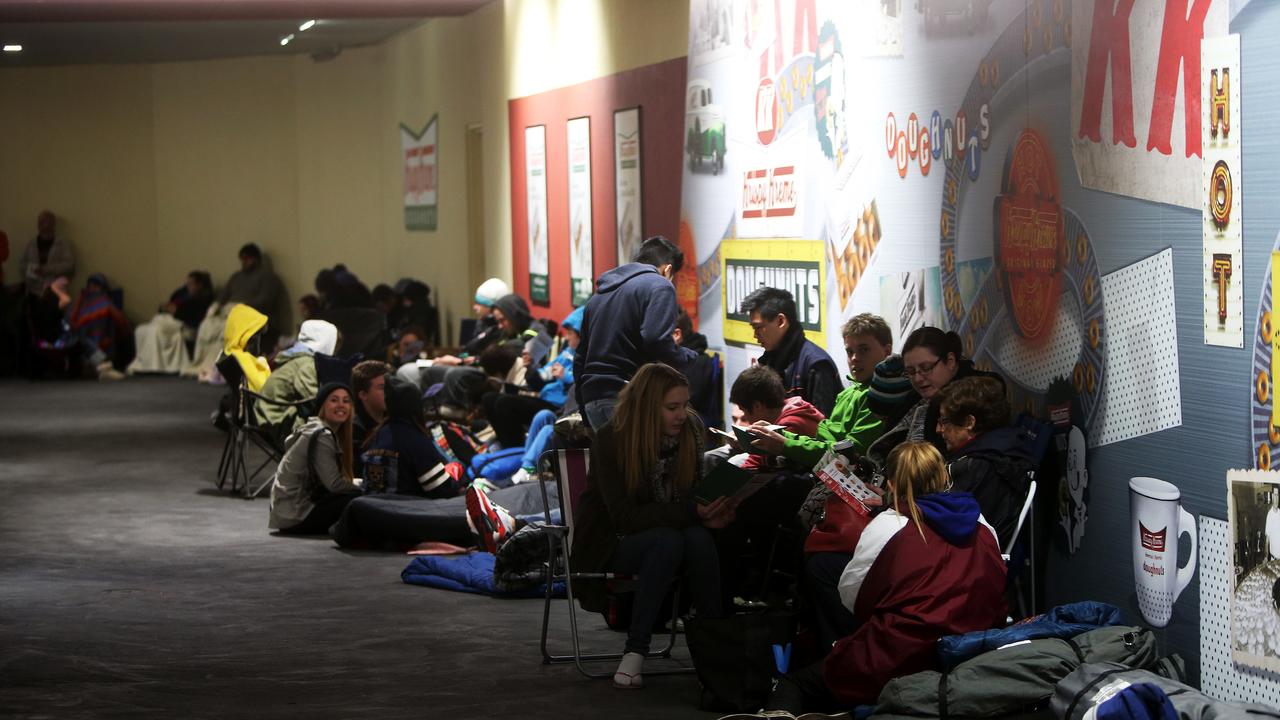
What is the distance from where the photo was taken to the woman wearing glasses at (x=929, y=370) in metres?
5.44

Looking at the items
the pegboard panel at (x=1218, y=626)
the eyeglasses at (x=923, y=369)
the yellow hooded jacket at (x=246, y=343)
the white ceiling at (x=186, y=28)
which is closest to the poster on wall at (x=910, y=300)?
the eyeglasses at (x=923, y=369)

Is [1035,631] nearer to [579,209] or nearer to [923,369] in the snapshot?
[923,369]

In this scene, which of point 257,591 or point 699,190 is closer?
point 257,591

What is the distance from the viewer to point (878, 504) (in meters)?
5.19

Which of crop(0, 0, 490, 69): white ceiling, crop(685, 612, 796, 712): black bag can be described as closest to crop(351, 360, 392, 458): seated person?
crop(685, 612, 796, 712): black bag

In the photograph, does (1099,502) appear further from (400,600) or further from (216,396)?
(216,396)

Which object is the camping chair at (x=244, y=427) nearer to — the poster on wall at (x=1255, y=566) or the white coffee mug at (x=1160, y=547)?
the white coffee mug at (x=1160, y=547)

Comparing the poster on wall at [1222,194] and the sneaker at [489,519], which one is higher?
the poster on wall at [1222,194]

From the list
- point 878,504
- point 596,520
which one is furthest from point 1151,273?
point 596,520

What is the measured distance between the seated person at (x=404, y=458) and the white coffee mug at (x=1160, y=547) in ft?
13.3

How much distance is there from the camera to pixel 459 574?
6.99 m

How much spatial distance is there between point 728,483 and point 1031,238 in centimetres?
131

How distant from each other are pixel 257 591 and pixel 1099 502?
144 inches

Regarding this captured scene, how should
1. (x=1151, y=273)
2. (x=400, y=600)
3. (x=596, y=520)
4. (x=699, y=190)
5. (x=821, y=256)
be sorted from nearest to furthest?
(x=1151, y=273) < (x=596, y=520) < (x=400, y=600) < (x=821, y=256) < (x=699, y=190)
